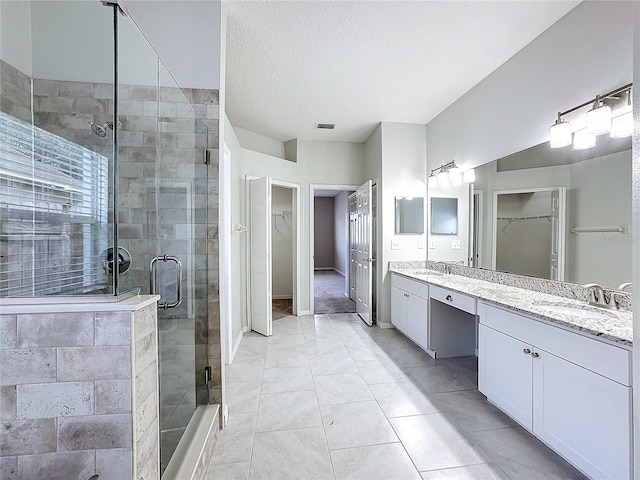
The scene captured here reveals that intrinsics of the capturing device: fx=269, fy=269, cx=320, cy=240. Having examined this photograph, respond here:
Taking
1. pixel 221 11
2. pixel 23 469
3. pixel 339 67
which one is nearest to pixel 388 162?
pixel 339 67

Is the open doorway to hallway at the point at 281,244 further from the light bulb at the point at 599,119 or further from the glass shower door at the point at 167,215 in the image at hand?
the light bulb at the point at 599,119

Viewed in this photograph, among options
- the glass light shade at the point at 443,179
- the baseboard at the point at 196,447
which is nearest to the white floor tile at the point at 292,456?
the baseboard at the point at 196,447

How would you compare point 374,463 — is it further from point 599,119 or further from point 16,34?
point 16,34

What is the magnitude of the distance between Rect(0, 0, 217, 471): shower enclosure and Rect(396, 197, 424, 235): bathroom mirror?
2584 mm

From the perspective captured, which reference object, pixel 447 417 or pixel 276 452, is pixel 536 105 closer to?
pixel 447 417

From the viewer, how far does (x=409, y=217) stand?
12.0 ft

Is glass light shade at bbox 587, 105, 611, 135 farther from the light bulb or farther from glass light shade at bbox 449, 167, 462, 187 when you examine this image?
glass light shade at bbox 449, 167, 462, 187

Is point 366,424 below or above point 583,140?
below

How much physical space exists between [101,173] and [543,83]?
3121 millimetres

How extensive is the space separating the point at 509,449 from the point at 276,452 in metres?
1.36

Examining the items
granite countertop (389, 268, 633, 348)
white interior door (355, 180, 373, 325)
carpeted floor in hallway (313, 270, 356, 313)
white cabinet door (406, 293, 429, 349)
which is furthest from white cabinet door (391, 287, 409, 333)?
carpeted floor in hallway (313, 270, 356, 313)

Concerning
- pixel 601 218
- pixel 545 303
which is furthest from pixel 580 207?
pixel 545 303

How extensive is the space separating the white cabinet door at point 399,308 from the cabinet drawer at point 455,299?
589 mm

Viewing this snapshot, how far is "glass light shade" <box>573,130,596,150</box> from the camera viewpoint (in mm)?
1769
